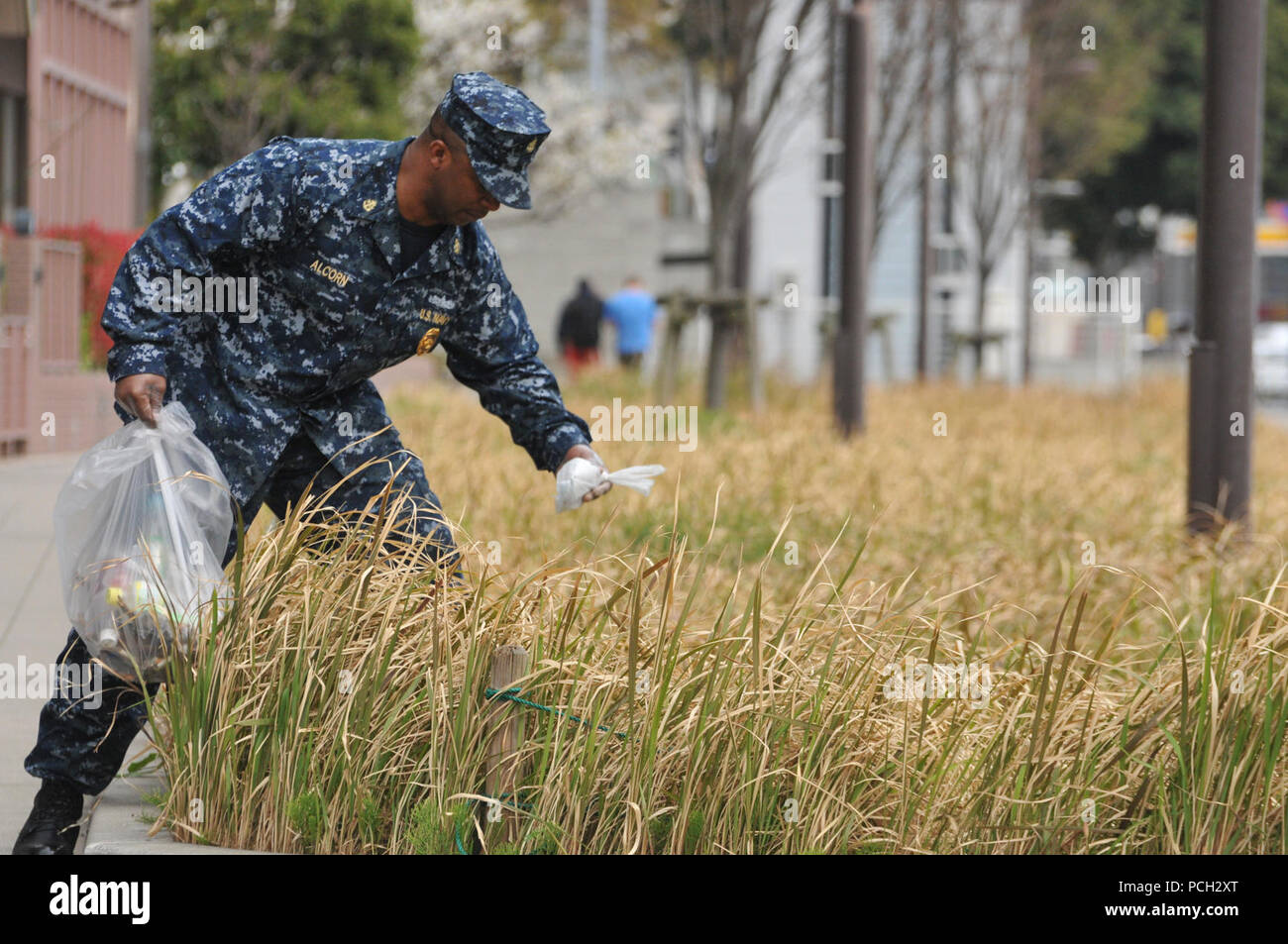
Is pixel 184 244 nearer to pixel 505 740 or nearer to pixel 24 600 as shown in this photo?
pixel 505 740

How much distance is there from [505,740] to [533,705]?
0.30 ft

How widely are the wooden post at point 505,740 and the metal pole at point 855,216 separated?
9410mm

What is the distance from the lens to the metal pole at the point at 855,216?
13.3m

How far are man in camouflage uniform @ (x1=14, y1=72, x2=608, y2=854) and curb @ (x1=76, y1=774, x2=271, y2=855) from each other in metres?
0.09

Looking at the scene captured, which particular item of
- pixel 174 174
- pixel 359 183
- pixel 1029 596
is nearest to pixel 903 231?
pixel 174 174

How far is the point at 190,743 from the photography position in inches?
160

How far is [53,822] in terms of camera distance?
4.10 metres

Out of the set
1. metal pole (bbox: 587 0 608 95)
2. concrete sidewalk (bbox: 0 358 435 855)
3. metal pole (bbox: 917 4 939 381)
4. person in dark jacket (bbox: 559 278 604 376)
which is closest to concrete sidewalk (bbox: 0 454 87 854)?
concrete sidewalk (bbox: 0 358 435 855)

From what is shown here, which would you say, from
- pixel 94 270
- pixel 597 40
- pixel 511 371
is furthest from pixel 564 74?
pixel 511 371

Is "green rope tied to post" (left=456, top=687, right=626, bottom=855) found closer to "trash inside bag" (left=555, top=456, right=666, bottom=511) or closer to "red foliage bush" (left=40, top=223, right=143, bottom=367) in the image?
"trash inside bag" (left=555, top=456, right=666, bottom=511)

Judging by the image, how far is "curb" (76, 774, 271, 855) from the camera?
3.93 m

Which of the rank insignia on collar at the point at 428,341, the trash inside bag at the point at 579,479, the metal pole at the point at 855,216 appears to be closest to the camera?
the trash inside bag at the point at 579,479

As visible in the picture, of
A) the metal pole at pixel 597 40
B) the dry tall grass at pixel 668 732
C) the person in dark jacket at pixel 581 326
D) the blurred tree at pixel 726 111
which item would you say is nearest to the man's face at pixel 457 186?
the dry tall grass at pixel 668 732

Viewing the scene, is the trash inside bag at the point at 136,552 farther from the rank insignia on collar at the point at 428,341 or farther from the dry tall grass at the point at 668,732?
the rank insignia on collar at the point at 428,341
